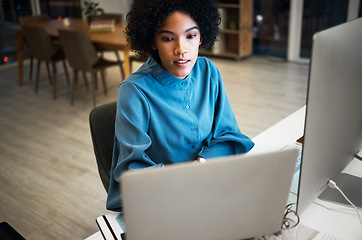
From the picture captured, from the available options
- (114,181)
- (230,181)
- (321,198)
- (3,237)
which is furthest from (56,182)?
(230,181)

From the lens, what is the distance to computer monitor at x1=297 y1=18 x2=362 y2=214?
0.84 metres

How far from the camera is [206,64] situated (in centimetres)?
138

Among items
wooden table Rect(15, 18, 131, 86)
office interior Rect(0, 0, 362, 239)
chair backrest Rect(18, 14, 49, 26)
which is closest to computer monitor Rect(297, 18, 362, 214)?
office interior Rect(0, 0, 362, 239)

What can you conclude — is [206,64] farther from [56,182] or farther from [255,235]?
[56,182]

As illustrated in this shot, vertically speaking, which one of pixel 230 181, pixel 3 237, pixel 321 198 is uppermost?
pixel 230 181

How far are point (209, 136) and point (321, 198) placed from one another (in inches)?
16.8

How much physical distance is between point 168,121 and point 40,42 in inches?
132

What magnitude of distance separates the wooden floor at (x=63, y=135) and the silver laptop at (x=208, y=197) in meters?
1.49

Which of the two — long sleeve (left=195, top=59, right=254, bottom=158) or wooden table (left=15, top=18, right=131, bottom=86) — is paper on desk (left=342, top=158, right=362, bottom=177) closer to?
long sleeve (left=195, top=59, right=254, bottom=158)

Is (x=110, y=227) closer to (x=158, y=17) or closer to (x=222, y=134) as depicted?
(x=222, y=134)

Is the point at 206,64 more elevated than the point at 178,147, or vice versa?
the point at 206,64

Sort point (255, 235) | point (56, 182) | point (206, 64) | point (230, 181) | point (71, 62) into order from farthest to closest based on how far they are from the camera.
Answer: point (71, 62), point (56, 182), point (206, 64), point (255, 235), point (230, 181)

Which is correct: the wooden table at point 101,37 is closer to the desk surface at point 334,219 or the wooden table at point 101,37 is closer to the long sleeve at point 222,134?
the long sleeve at point 222,134

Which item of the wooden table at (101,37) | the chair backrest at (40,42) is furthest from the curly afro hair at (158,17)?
the chair backrest at (40,42)
